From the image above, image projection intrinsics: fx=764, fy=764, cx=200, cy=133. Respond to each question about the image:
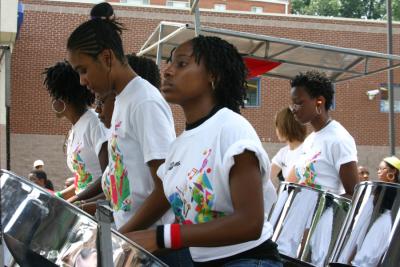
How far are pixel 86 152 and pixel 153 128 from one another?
2.39ft

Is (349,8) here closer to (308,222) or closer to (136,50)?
(136,50)

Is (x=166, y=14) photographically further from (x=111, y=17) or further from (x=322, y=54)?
(x=111, y=17)

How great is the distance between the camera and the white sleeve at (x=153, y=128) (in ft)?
5.43

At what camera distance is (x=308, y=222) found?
235 centimetres

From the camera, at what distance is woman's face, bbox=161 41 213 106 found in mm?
1474

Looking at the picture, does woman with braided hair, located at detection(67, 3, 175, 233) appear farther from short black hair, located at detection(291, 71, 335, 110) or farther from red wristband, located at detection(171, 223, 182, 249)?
short black hair, located at detection(291, 71, 335, 110)

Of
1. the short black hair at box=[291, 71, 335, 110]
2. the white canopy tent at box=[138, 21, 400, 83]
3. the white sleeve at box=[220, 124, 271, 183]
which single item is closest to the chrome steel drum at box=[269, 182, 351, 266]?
the short black hair at box=[291, 71, 335, 110]

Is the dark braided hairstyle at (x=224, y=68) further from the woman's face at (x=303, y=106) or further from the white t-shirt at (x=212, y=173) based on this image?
Result: the woman's face at (x=303, y=106)

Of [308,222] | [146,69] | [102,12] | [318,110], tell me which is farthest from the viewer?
[318,110]

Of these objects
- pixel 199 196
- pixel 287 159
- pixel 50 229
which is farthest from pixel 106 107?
pixel 287 159

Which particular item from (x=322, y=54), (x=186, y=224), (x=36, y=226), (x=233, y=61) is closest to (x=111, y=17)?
(x=233, y=61)

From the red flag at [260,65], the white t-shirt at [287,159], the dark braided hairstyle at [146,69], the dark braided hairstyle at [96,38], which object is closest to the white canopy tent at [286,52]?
the red flag at [260,65]

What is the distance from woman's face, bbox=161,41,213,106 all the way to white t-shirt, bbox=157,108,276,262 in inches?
2.3

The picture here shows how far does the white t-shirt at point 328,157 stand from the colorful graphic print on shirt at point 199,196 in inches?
55.7
